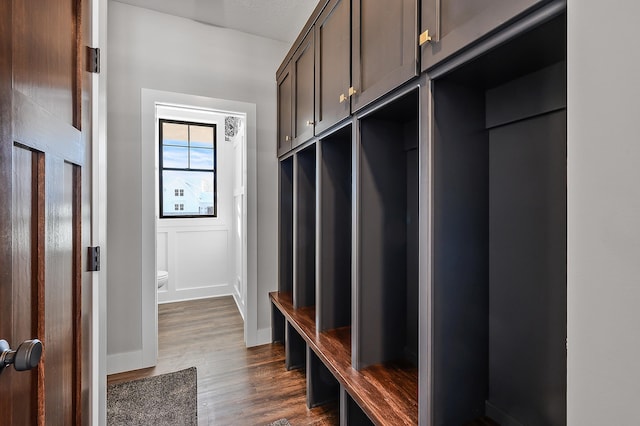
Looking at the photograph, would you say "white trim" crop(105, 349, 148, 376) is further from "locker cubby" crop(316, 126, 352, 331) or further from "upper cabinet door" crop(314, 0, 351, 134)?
"upper cabinet door" crop(314, 0, 351, 134)

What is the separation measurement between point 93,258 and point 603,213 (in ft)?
5.17

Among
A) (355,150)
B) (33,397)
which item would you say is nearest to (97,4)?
(355,150)

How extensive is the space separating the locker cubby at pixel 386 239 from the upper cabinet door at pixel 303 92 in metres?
0.61

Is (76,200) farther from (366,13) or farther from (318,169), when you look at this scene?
(366,13)

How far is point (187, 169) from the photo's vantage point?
4027 mm

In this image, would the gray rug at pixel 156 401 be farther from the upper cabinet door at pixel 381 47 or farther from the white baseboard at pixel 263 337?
the upper cabinet door at pixel 381 47

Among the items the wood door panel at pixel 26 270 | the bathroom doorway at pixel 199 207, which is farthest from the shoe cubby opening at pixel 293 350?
the wood door panel at pixel 26 270

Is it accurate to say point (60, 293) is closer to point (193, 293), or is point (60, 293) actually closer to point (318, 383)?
point (318, 383)

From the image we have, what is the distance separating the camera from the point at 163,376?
2.24 meters

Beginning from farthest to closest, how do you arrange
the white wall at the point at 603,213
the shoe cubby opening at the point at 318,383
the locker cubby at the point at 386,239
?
the shoe cubby opening at the point at 318,383, the locker cubby at the point at 386,239, the white wall at the point at 603,213

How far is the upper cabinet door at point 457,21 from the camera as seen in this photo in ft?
2.44

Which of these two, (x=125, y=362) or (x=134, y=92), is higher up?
(x=134, y=92)

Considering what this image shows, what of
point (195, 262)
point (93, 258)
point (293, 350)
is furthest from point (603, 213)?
point (195, 262)

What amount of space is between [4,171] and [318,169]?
1358 millimetres
